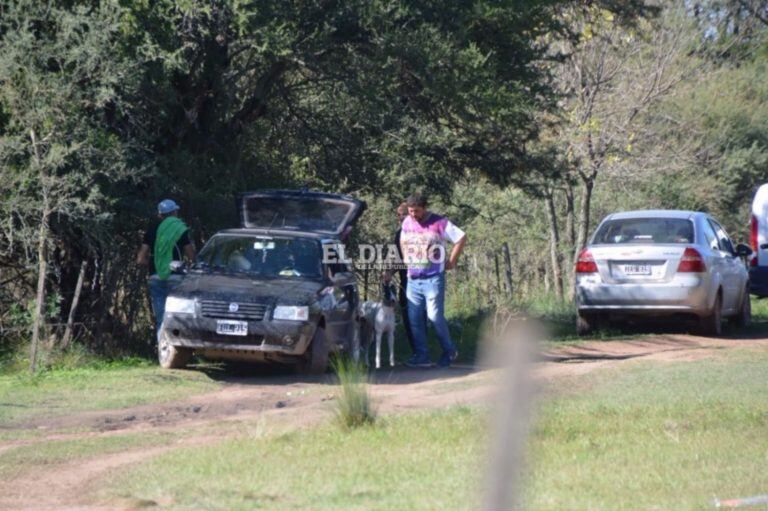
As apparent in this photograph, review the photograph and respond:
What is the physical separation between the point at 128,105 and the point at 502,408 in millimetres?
12301

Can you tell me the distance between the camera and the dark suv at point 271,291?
1211cm

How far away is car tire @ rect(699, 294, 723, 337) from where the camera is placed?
16656 millimetres

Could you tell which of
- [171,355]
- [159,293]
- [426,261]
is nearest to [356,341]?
[426,261]

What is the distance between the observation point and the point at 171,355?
→ 1275cm

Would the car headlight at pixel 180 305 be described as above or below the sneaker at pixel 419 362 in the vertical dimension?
above

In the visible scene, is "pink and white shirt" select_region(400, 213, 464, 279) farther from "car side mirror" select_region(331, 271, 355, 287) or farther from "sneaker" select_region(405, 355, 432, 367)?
"sneaker" select_region(405, 355, 432, 367)

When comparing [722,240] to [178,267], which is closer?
[178,267]

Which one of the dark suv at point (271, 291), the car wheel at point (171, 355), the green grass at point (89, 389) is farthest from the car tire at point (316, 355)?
the car wheel at point (171, 355)

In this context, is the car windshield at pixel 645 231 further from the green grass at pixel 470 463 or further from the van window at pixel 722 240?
the green grass at pixel 470 463

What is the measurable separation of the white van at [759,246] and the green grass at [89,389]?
11.3 meters

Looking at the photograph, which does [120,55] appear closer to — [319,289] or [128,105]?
[128,105]

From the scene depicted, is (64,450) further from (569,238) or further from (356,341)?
(569,238)

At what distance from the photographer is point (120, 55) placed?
1334 centimetres

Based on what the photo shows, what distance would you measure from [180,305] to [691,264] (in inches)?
→ 288
